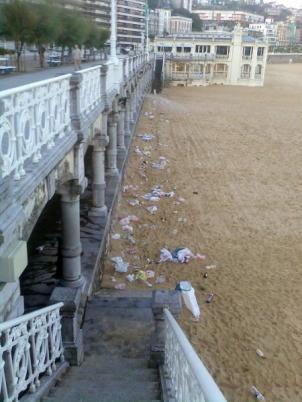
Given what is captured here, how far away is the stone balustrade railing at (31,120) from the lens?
136 inches

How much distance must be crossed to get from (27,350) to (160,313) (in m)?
1.86

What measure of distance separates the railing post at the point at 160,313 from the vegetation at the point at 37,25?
73.8 ft

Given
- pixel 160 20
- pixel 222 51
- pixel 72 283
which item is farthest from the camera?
pixel 160 20

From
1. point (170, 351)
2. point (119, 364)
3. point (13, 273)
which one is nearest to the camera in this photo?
point (13, 273)

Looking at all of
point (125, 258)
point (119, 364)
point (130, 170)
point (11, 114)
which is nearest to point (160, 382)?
point (119, 364)

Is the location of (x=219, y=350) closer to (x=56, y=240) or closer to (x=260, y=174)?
(x=56, y=240)

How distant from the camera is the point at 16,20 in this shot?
2425 cm

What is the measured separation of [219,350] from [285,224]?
623 centimetres

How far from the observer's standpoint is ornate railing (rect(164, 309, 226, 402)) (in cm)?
227

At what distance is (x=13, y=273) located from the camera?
9.88ft

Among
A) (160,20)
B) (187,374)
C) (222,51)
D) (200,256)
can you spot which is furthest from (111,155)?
(160,20)

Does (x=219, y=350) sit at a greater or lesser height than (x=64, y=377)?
lesser

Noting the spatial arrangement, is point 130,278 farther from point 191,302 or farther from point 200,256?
point 200,256

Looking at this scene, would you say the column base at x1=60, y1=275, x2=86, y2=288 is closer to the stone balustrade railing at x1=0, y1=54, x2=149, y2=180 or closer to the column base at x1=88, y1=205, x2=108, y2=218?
the stone balustrade railing at x1=0, y1=54, x2=149, y2=180
